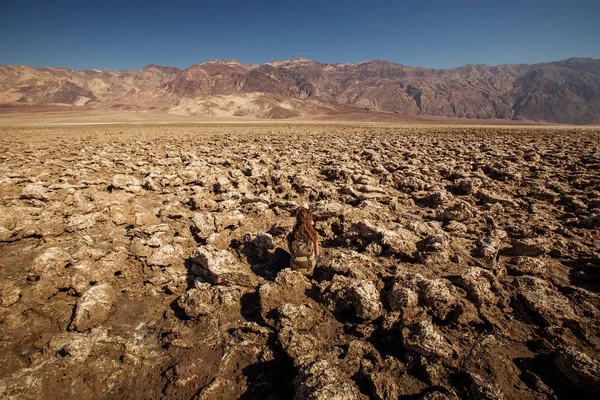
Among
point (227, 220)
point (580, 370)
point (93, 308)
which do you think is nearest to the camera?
point (580, 370)

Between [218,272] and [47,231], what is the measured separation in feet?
9.49

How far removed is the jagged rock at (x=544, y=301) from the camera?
2.27 meters

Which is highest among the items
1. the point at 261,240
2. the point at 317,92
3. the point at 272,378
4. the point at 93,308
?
the point at 317,92

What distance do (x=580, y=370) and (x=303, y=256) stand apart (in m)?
2.11

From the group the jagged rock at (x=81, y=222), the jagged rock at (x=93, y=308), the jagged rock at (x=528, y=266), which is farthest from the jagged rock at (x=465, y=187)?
the jagged rock at (x=81, y=222)

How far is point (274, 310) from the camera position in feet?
8.12

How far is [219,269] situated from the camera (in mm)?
2785

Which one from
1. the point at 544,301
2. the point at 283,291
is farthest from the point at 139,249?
the point at 544,301

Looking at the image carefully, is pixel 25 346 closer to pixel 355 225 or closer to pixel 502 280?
pixel 355 225

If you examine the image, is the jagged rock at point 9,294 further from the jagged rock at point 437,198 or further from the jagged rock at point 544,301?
the jagged rock at point 437,198

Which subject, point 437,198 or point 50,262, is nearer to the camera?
point 50,262

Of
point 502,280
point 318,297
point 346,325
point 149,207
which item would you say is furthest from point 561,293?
point 149,207

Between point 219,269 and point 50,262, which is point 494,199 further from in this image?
point 50,262

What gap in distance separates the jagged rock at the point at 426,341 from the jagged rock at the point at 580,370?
0.67 m
